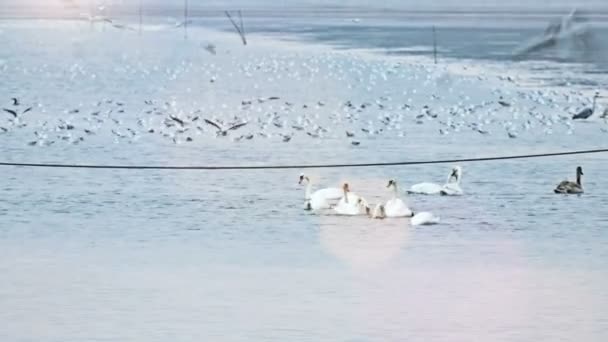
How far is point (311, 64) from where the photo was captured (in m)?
16.1

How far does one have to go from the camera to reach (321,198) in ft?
29.2

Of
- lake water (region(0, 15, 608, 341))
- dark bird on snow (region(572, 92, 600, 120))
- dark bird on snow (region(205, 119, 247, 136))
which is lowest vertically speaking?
lake water (region(0, 15, 608, 341))

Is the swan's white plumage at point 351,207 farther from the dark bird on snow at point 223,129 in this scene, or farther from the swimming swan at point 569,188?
the dark bird on snow at point 223,129

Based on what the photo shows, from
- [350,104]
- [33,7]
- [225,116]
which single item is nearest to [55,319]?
[225,116]

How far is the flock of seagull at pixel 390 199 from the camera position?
28.0 feet

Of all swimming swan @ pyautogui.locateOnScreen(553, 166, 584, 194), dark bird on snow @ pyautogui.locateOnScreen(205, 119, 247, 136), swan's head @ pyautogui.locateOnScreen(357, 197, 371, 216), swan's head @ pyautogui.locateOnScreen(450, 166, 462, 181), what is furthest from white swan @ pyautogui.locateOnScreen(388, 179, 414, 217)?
dark bird on snow @ pyautogui.locateOnScreen(205, 119, 247, 136)

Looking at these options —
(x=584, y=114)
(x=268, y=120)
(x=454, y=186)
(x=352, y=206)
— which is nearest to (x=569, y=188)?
(x=454, y=186)

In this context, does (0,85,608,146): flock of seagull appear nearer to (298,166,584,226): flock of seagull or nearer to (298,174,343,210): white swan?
(298,166,584,226): flock of seagull

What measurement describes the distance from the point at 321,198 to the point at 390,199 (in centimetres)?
59

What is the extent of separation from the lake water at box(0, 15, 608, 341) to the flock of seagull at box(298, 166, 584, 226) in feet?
0.25

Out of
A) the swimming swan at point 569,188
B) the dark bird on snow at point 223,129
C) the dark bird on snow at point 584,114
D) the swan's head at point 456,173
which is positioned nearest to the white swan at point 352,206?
the swan's head at point 456,173

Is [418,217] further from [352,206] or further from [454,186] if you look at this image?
[454,186]

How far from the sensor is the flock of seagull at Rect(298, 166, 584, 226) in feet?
28.0

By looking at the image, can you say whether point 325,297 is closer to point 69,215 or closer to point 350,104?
point 69,215
